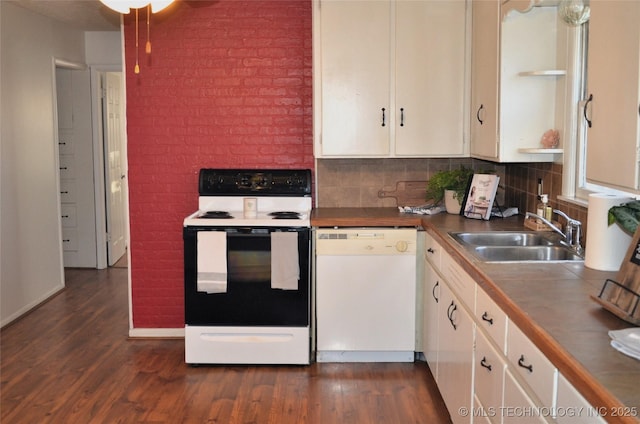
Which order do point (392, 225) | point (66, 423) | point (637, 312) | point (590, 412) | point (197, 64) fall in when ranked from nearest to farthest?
point (590, 412)
point (637, 312)
point (66, 423)
point (392, 225)
point (197, 64)

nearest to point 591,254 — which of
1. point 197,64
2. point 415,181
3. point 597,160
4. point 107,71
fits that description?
point 597,160

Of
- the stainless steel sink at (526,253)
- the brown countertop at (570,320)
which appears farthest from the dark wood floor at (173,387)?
the brown countertop at (570,320)

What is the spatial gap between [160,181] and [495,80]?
226 cm

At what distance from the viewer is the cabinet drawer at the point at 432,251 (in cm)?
369

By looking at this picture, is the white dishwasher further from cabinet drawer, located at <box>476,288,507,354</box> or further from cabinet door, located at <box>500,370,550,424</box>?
A: cabinet door, located at <box>500,370,550,424</box>

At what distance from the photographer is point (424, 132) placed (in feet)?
14.3

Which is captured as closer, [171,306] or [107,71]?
[171,306]

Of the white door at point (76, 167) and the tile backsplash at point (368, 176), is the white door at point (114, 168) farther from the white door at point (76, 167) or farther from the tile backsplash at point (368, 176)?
the tile backsplash at point (368, 176)

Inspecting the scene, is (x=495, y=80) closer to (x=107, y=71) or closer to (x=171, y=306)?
(x=171, y=306)

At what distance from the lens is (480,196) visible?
4.23 m

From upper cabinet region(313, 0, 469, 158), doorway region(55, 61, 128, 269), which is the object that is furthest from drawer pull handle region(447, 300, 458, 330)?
doorway region(55, 61, 128, 269)

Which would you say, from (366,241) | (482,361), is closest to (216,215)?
(366,241)

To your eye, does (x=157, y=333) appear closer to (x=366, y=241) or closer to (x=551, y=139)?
(x=366, y=241)

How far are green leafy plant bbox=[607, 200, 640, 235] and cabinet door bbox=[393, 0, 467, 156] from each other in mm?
1928
